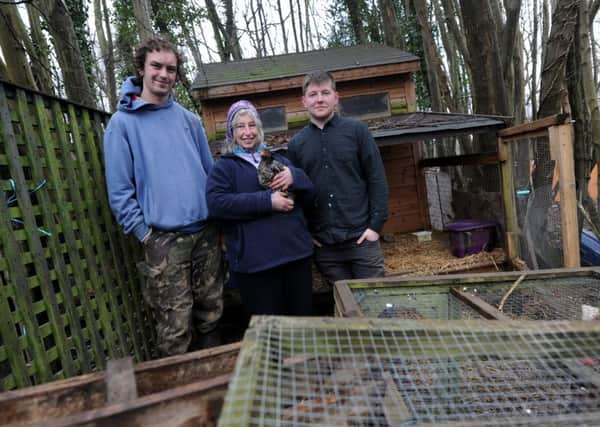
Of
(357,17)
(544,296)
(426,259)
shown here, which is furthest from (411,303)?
(357,17)

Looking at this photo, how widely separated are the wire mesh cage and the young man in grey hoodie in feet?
3.50

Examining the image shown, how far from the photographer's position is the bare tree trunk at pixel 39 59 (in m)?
4.22

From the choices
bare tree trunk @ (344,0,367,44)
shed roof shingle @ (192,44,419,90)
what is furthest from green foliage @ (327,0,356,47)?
shed roof shingle @ (192,44,419,90)

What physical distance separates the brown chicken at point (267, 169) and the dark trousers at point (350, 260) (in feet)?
1.87

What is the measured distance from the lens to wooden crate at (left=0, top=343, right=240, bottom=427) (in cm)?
76

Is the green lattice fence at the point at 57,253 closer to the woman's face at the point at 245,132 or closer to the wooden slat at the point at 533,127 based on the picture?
the woman's face at the point at 245,132

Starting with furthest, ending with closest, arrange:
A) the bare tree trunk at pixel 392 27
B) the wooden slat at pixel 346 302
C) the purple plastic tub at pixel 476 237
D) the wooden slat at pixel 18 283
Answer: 1. the bare tree trunk at pixel 392 27
2. the purple plastic tub at pixel 476 237
3. the wooden slat at pixel 18 283
4. the wooden slat at pixel 346 302

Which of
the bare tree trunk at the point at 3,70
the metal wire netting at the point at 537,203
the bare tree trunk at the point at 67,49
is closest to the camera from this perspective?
the bare tree trunk at the point at 3,70

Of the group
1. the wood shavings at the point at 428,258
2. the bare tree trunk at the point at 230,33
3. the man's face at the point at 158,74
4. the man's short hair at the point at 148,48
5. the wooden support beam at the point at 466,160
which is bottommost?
the wood shavings at the point at 428,258

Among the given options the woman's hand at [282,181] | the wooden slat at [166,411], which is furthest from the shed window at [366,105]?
the wooden slat at [166,411]

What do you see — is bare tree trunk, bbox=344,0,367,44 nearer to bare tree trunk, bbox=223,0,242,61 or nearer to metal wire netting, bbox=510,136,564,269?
bare tree trunk, bbox=223,0,242,61

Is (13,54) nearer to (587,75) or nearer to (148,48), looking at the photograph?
(148,48)

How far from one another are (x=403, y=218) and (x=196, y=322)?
15.5ft

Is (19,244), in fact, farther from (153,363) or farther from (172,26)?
(172,26)
